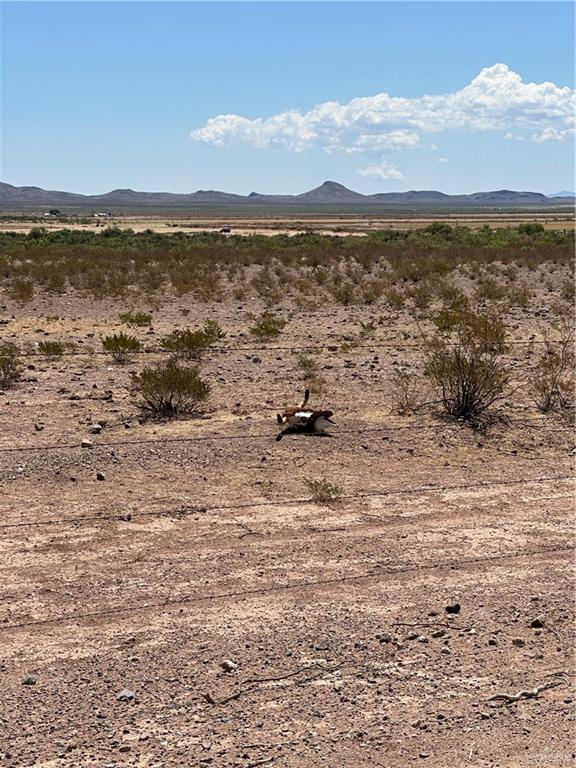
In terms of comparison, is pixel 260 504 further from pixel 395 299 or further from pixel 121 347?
pixel 395 299

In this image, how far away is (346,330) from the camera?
848 inches

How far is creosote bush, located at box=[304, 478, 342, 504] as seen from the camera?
8.89 metres

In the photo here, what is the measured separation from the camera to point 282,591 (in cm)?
682

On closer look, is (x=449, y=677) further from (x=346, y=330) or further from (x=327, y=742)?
(x=346, y=330)

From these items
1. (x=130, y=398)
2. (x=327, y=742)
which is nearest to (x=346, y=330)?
(x=130, y=398)

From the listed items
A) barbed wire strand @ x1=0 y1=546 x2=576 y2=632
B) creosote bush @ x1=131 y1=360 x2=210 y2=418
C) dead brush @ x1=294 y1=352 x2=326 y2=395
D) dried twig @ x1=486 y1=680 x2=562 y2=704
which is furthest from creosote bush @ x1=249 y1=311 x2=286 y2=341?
dried twig @ x1=486 y1=680 x2=562 y2=704

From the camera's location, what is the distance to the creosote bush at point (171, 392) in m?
11.9

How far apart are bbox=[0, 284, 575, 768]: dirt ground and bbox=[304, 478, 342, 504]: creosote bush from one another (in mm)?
98

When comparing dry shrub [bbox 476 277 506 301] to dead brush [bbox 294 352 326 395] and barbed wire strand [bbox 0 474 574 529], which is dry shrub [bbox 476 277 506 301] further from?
barbed wire strand [bbox 0 474 574 529]

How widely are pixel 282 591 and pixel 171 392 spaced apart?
5.55 m

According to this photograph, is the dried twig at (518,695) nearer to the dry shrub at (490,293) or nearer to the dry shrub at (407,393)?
the dry shrub at (407,393)

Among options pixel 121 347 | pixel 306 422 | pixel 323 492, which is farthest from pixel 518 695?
pixel 121 347

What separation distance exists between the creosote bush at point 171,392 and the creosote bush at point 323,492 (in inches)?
131

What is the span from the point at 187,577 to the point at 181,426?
453 cm
